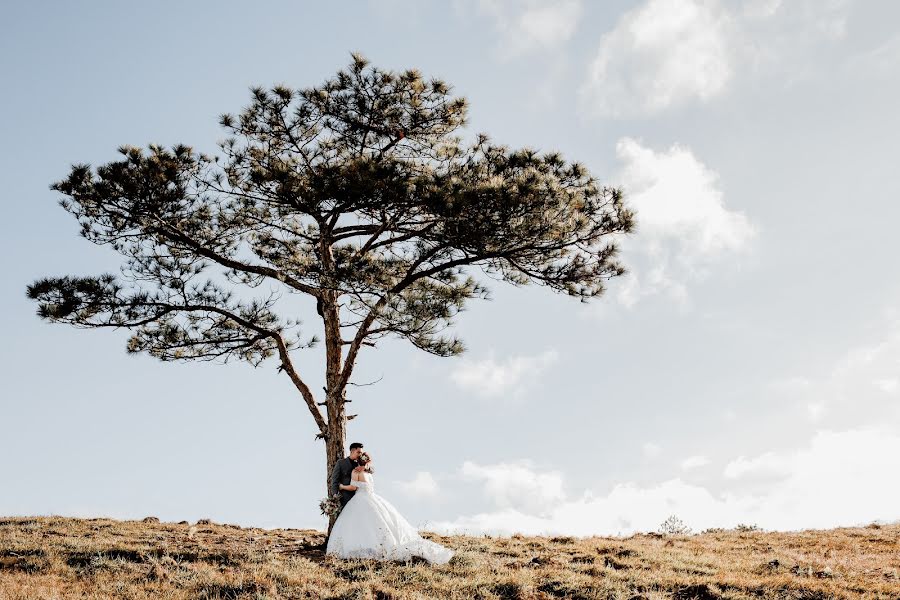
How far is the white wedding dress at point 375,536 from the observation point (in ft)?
34.2

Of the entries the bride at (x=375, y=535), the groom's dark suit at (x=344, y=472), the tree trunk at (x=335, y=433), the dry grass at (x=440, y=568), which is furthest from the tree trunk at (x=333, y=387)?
the dry grass at (x=440, y=568)

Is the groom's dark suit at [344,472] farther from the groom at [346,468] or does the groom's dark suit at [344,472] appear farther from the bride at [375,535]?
the bride at [375,535]

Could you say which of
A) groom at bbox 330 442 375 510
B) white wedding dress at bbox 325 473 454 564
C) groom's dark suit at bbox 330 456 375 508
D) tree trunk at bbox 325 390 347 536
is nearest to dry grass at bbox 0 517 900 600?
white wedding dress at bbox 325 473 454 564

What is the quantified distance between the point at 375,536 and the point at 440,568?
1.23m

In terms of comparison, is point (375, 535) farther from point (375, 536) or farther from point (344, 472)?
point (344, 472)

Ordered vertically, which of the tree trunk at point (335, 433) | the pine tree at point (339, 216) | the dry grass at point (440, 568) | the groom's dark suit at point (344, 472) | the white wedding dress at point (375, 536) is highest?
the pine tree at point (339, 216)

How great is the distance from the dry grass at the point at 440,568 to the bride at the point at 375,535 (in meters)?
0.26

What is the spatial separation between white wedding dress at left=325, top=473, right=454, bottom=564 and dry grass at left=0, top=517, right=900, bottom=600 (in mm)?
259

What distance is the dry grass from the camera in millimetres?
8609

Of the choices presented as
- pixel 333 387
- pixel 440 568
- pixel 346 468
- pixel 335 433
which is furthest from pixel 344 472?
pixel 440 568

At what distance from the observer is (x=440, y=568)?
392 inches

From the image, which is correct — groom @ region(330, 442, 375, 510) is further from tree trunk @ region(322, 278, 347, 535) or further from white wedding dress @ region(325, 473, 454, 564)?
tree trunk @ region(322, 278, 347, 535)

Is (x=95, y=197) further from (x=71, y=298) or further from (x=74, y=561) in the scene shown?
(x=74, y=561)

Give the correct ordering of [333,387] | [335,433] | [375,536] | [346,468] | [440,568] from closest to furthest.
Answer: [440,568] < [375,536] < [346,468] < [335,433] < [333,387]
